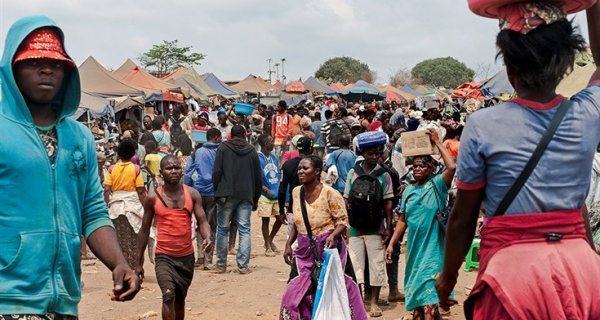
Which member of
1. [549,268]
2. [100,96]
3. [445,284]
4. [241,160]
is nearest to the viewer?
[549,268]

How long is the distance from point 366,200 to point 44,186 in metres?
5.37

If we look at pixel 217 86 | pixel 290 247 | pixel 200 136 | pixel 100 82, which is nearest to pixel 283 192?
pixel 290 247

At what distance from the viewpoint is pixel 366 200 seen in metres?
8.44

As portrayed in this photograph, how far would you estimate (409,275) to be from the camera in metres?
7.25

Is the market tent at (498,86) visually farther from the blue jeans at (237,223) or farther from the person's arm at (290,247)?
the person's arm at (290,247)

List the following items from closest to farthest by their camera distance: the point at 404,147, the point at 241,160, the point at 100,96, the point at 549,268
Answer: the point at 549,268, the point at 404,147, the point at 241,160, the point at 100,96

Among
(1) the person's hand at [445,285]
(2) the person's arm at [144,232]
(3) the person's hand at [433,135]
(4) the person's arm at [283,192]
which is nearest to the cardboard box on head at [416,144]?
(3) the person's hand at [433,135]

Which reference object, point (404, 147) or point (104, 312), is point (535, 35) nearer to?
point (404, 147)

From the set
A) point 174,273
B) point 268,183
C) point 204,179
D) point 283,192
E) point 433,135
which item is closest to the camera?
point 433,135

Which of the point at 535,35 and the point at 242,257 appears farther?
the point at 242,257

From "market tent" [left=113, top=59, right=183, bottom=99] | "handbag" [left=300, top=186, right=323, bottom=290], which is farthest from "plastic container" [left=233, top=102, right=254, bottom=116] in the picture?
"market tent" [left=113, top=59, right=183, bottom=99]

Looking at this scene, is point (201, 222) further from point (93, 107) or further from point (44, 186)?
point (93, 107)

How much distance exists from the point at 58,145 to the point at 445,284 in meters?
1.70

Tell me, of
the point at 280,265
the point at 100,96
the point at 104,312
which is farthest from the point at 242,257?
the point at 100,96
